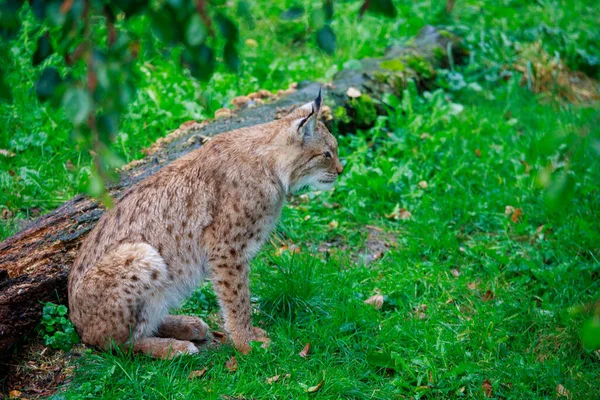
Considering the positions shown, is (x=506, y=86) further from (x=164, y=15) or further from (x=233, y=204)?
(x=164, y=15)

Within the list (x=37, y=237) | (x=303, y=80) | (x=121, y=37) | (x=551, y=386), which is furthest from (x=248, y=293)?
(x=303, y=80)

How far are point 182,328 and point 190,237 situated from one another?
0.63 meters

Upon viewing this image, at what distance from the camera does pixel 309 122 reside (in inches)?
185

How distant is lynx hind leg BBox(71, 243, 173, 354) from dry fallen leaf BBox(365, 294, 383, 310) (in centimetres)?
157

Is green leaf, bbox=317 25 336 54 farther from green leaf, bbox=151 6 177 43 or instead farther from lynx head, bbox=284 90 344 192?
lynx head, bbox=284 90 344 192

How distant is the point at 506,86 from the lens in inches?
341

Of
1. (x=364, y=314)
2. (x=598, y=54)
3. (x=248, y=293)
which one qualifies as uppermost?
(x=248, y=293)

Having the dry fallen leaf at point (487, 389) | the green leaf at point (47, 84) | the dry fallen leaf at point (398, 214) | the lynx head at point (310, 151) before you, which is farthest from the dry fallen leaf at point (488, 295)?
the green leaf at point (47, 84)

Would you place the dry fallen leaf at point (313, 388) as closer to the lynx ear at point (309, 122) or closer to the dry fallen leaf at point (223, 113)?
the lynx ear at point (309, 122)

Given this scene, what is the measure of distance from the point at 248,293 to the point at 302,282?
1.85 ft

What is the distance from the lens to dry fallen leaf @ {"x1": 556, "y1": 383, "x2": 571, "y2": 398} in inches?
168

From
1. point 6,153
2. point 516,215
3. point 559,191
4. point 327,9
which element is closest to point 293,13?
point 327,9

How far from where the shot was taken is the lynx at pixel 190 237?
432 cm

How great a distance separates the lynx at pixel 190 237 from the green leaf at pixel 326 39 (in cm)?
246
